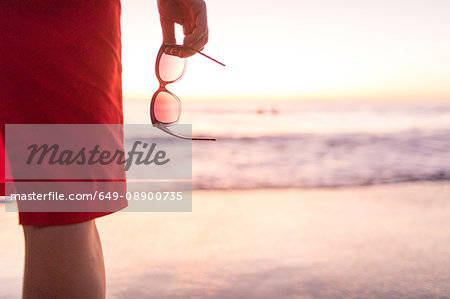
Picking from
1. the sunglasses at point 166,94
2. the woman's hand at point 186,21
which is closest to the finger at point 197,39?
the woman's hand at point 186,21

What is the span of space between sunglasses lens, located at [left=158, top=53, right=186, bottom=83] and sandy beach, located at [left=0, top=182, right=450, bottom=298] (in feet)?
3.55

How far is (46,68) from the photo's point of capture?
35.4 inches

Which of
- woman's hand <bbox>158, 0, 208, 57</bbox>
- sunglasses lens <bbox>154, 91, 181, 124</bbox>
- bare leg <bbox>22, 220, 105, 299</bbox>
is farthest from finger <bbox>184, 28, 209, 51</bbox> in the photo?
bare leg <bbox>22, 220, 105, 299</bbox>

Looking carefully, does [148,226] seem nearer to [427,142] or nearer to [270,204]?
[270,204]

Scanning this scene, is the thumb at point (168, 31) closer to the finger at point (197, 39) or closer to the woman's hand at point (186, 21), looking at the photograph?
the woman's hand at point (186, 21)

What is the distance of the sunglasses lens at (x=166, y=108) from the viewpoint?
1357 mm

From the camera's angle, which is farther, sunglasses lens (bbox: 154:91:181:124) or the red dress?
sunglasses lens (bbox: 154:91:181:124)

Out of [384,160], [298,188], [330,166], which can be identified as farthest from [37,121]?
[384,160]

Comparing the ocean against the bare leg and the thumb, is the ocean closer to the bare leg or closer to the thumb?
the thumb

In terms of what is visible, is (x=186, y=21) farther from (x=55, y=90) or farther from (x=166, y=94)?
(x=55, y=90)

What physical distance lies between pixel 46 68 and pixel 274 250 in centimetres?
195

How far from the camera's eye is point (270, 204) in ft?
12.3

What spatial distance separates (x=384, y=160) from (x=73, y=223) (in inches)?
254

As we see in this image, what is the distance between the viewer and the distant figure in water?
898 mm
